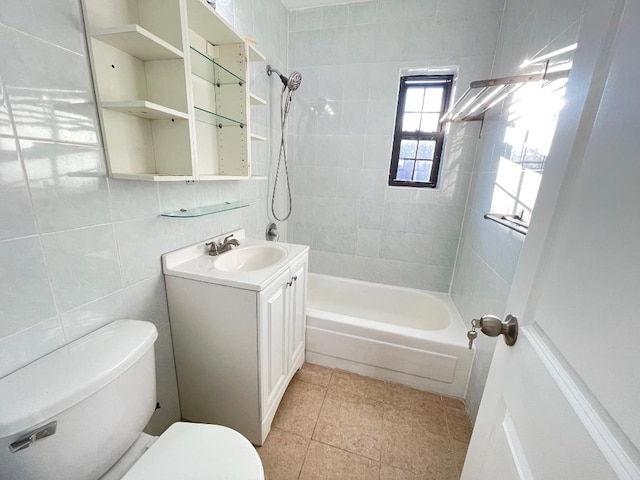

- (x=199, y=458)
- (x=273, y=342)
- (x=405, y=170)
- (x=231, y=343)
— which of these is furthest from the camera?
(x=405, y=170)

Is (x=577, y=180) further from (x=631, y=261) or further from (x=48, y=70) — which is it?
(x=48, y=70)

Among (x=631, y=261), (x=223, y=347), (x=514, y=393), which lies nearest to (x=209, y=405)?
(x=223, y=347)

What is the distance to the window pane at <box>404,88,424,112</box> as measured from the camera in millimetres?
2010

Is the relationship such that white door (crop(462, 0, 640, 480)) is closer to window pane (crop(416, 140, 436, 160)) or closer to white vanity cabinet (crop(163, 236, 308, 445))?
white vanity cabinet (crop(163, 236, 308, 445))

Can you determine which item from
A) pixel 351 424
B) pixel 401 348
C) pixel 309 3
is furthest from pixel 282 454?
pixel 309 3

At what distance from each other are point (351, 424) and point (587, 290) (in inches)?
56.2

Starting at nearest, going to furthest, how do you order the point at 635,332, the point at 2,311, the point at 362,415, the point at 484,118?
1. the point at 635,332
2. the point at 2,311
3. the point at 362,415
4. the point at 484,118

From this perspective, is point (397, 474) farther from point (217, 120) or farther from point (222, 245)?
point (217, 120)

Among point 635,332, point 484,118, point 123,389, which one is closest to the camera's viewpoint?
point 635,332

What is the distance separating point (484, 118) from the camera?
1.79 meters

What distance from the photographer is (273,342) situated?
124cm

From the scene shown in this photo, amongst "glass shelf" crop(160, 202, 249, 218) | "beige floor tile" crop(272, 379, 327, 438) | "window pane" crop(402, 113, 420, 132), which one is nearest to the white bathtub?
"beige floor tile" crop(272, 379, 327, 438)

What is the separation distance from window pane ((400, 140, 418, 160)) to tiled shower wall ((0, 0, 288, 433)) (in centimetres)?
180

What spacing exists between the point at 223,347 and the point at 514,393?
1056mm
